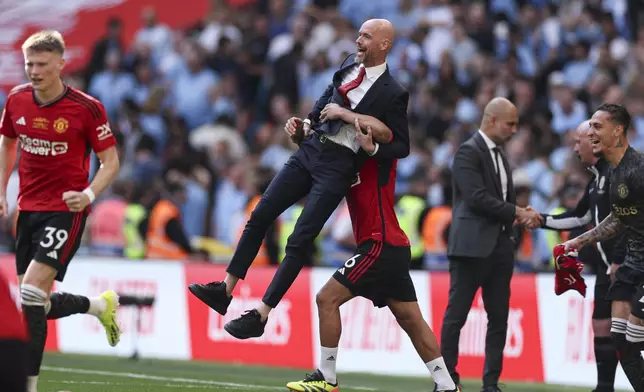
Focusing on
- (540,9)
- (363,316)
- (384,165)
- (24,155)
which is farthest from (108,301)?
(540,9)

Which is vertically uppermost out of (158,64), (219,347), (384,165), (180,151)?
(158,64)

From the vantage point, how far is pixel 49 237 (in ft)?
34.2

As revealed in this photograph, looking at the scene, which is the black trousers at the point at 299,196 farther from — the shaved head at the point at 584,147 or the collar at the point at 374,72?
the shaved head at the point at 584,147

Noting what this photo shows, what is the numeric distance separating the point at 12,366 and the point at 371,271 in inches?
189

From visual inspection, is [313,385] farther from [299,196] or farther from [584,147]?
[584,147]

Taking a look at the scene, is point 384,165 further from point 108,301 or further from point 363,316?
point 363,316

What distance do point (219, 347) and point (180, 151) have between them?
19.7 feet

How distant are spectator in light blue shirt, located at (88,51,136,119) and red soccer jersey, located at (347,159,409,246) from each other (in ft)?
47.5

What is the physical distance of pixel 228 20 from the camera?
2489 centimetres

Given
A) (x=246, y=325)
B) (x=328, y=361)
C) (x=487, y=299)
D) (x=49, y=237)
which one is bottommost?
(x=328, y=361)

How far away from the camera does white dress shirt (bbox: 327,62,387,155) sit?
→ 33.9 ft

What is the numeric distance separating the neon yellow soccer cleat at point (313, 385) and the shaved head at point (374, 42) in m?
2.44

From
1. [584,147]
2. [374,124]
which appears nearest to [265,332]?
[584,147]

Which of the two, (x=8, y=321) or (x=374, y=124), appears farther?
(x=374, y=124)
